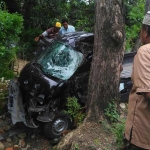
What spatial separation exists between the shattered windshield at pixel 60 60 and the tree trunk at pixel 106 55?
126cm

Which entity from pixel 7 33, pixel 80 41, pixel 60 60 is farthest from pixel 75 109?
pixel 7 33

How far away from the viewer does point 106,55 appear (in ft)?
14.8

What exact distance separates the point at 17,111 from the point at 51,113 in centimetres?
66

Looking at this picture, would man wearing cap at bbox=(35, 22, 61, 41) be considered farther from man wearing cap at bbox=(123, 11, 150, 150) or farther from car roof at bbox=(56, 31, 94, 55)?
man wearing cap at bbox=(123, 11, 150, 150)

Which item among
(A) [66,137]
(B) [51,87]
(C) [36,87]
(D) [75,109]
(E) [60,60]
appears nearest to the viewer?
(A) [66,137]

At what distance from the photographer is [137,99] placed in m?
2.09

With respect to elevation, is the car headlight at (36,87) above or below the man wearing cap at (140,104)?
below

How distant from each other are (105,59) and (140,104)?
2532mm

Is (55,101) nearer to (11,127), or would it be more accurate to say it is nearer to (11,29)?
(11,127)

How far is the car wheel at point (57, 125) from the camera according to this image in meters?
5.40

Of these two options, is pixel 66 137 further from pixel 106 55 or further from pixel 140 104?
pixel 140 104

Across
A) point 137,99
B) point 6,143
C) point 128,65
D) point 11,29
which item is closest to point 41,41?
point 11,29

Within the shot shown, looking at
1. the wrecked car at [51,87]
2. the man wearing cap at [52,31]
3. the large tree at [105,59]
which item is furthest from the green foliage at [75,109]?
the man wearing cap at [52,31]

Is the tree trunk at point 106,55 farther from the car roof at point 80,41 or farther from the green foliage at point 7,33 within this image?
the green foliage at point 7,33
